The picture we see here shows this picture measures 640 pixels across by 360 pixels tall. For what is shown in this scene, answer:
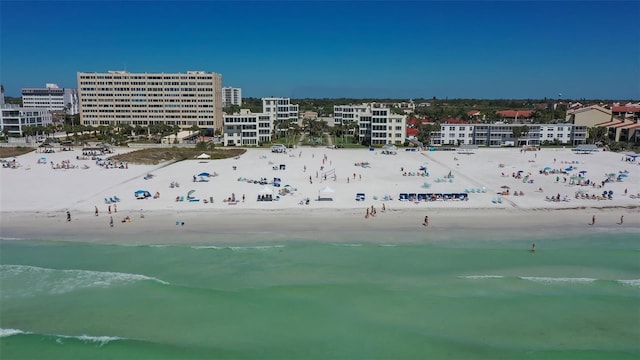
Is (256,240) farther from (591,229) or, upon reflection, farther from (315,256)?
(591,229)

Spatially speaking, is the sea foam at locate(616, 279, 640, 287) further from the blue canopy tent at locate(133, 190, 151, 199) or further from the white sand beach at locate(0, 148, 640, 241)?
the blue canopy tent at locate(133, 190, 151, 199)

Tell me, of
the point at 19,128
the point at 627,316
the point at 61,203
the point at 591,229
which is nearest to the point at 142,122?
the point at 19,128

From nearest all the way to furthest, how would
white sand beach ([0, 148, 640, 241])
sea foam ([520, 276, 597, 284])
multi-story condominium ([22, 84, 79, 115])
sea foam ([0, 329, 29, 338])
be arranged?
sea foam ([0, 329, 29, 338]) < sea foam ([520, 276, 597, 284]) < white sand beach ([0, 148, 640, 241]) < multi-story condominium ([22, 84, 79, 115])

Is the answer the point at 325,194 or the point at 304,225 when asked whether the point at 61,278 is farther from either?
the point at 325,194

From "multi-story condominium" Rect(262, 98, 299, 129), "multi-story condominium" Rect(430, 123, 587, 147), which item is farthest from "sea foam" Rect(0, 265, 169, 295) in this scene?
"multi-story condominium" Rect(262, 98, 299, 129)

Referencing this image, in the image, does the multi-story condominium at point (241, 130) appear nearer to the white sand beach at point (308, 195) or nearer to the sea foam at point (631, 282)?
the white sand beach at point (308, 195)

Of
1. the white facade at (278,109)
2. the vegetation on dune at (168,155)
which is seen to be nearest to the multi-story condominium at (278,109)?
the white facade at (278,109)
